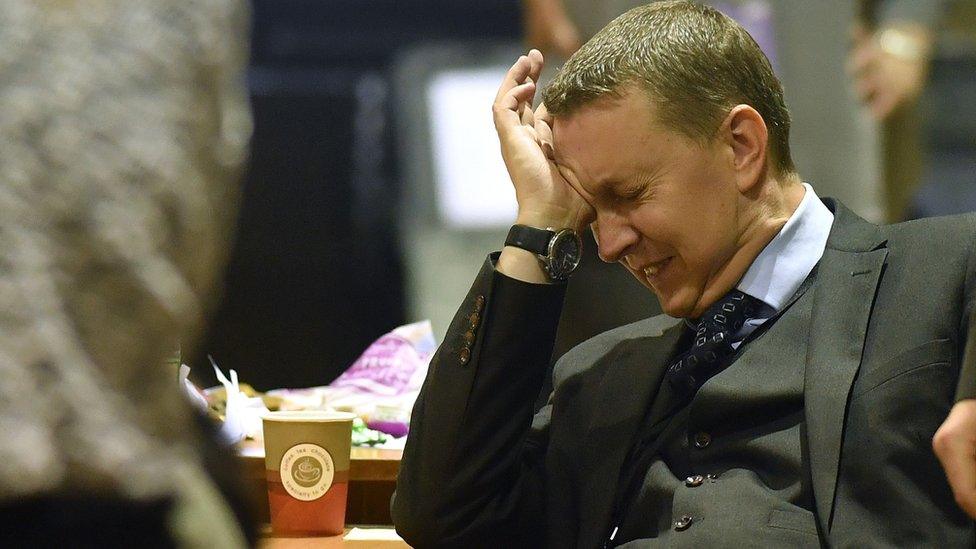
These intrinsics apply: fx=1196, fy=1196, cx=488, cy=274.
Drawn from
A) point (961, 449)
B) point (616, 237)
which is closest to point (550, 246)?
point (616, 237)

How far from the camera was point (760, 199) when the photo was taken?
182 cm

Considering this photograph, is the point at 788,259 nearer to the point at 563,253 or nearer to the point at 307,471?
the point at 563,253

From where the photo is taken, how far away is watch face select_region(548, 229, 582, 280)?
1758 millimetres

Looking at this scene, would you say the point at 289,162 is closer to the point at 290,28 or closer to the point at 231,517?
the point at 290,28

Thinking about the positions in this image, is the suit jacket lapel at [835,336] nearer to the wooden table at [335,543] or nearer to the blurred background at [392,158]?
the wooden table at [335,543]

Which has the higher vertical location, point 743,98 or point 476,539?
point 743,98

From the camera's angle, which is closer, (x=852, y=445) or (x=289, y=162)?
(x=852, y=445)

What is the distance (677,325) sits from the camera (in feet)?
6.32

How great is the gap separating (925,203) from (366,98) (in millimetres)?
1651

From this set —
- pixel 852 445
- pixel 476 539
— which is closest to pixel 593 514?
pixel 476 539

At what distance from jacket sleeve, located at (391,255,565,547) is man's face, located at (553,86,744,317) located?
0.17 metres

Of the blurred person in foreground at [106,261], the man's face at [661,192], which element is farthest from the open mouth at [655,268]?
the blurred person in foreground at [106,261]

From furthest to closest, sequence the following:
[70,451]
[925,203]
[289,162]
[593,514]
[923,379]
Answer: [289,162] < [925,203] < [593,514] < [923,379] < [70,451]

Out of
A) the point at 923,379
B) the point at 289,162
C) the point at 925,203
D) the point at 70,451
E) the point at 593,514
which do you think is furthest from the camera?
the point at 289,162
